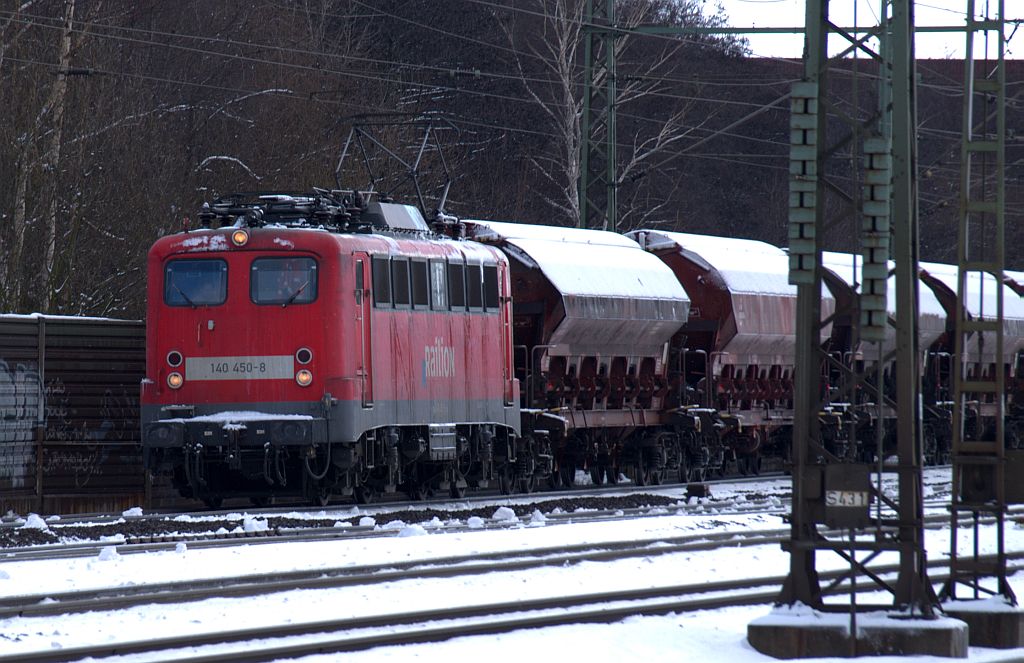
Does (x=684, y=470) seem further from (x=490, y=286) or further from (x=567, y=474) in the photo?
(x=490, y=286)

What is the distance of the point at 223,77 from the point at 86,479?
18125 mm

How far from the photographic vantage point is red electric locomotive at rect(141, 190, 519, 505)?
774 inches

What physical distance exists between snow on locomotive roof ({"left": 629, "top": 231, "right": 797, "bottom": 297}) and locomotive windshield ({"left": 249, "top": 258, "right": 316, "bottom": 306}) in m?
10.1

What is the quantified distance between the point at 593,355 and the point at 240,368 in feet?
24.8

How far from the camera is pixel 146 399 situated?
1992 cm

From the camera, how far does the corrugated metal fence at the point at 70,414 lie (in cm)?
2081

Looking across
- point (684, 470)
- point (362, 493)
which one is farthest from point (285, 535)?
point (684, 470)

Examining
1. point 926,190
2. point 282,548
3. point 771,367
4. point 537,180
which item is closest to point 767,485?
point 771,367

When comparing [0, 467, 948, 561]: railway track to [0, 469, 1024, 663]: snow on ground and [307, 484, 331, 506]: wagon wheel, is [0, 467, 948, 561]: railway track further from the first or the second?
[0, 469, 1024, 663]: snow on ground

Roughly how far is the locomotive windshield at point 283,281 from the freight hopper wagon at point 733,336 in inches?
365

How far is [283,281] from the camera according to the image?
20.0 meters

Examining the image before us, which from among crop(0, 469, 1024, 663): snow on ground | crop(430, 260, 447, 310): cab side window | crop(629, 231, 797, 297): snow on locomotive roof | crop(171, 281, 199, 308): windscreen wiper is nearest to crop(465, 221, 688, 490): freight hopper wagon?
crop(629, 231, 797, 297): snow on locomotive roof

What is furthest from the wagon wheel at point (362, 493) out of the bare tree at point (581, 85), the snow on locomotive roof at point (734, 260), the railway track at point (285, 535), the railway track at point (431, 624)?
the bare tree at point (581, 85)

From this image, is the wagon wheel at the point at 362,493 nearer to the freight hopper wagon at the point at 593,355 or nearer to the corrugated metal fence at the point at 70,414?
the corrugated metal fence at the point at 70,414
